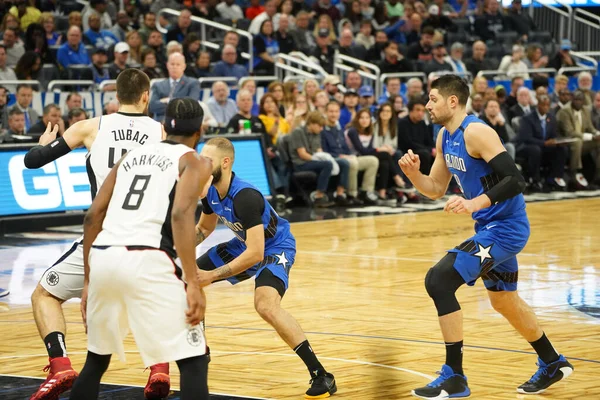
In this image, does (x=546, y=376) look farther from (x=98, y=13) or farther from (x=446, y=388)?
(x=98, y=13)

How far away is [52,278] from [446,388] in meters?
2.36

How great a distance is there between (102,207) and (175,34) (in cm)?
1544

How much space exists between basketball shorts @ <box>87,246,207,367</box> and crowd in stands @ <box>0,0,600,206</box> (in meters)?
9.93

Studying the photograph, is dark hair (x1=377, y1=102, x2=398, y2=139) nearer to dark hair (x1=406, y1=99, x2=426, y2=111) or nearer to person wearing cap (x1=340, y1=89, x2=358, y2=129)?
dark hair (x1=406, y1=99, x2=426, y2=111)

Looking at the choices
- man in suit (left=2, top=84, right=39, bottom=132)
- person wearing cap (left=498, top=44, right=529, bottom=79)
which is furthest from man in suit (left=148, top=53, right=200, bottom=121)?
person wearing cap (left=498, top=44, right=529, bottom=79)

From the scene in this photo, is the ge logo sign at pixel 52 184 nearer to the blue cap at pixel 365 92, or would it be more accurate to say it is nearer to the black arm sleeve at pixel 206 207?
the blue cap at pixel 365 92

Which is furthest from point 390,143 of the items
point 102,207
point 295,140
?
point 102,207

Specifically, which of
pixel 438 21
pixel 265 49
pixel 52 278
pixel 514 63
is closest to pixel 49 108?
pixel 265 49

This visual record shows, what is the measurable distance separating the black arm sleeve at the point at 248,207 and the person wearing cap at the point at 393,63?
15.4 meters

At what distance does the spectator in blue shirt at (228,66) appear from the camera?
19078mm

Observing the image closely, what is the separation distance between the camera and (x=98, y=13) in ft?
66.2

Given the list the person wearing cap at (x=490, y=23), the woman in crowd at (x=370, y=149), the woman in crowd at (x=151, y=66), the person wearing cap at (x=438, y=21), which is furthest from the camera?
the person wearing cap at (x=490, y=23)

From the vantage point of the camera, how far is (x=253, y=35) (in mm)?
21141

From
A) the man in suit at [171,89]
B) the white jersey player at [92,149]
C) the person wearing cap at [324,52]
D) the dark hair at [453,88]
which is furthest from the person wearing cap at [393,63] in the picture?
the white jersey player at [92,149]
